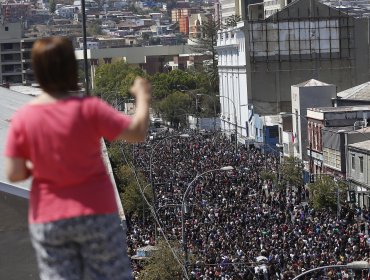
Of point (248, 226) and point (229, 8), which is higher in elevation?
point (229, 8)

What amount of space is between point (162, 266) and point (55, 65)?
26.6m

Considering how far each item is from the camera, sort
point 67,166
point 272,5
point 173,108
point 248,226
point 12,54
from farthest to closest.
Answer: point 12,54, point 272,5, point 173,108, point 248,226, point 67,166

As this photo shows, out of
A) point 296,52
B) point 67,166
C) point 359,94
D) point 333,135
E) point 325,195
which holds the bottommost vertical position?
point 325,195

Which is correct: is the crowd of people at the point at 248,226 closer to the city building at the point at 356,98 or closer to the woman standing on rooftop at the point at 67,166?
the city building at the point at 356,98

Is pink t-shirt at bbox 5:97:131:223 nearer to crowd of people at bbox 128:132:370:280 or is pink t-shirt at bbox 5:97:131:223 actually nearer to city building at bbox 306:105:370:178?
crowd of people at bbox 128:132:370:280

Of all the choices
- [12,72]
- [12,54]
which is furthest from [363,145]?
[12,54]

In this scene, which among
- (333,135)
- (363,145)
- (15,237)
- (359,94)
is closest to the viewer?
(15,237)

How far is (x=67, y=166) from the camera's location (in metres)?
4.93

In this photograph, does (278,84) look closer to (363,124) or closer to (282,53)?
(282,53)

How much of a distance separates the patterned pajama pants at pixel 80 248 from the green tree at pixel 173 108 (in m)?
113

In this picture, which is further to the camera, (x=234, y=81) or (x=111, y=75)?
(x=111, y=75)

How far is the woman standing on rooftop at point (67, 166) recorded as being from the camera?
492cm

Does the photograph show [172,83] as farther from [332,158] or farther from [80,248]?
[80,248]

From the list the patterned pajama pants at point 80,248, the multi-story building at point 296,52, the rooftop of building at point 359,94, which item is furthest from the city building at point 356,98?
the patterned pajama pants at point 80,248
